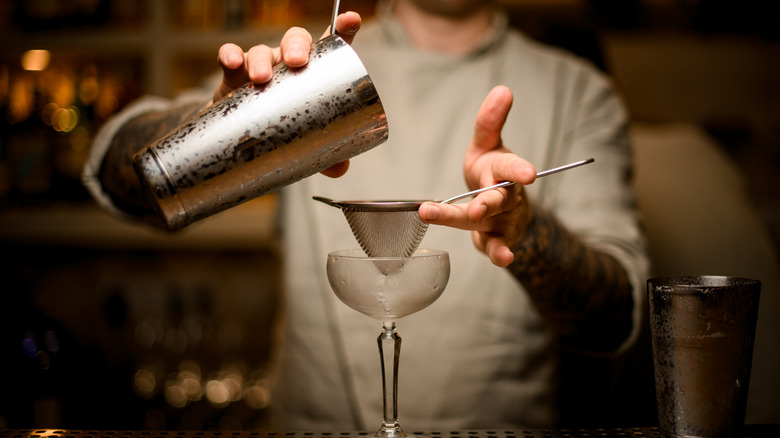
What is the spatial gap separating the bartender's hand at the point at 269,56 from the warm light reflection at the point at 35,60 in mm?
1885

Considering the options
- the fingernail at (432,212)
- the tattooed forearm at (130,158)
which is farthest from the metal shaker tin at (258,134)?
the tattooed forearm at (130,158)

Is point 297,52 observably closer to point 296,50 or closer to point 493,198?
point 296,50

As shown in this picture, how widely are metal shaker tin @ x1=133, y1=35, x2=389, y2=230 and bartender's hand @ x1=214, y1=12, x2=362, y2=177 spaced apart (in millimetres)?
14

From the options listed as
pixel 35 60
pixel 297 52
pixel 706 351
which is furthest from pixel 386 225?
pixel 35 60

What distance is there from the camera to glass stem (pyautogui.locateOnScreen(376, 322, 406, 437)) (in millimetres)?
792

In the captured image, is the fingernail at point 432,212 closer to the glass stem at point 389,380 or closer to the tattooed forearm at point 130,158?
the glass stem at point 389,380

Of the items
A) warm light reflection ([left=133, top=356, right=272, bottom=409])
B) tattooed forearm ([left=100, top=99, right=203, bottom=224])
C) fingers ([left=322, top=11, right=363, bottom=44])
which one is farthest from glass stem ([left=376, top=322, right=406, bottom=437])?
warm light reflection ([left=133, top=356, right=272, bottom=409])

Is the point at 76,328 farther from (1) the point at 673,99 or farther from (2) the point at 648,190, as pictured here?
(1) the point at 673,99

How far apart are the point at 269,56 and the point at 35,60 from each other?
82.0 inches

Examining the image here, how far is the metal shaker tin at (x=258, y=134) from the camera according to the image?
0.76m

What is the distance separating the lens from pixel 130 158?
121 centimetres

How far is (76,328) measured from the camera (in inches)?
94.1

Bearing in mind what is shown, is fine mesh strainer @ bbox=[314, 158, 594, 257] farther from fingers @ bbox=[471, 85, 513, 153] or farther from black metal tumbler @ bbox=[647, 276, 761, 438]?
black metal tumbler @ bbox=[647, 276, 761, 438]

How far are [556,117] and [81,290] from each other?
2.00 meters
